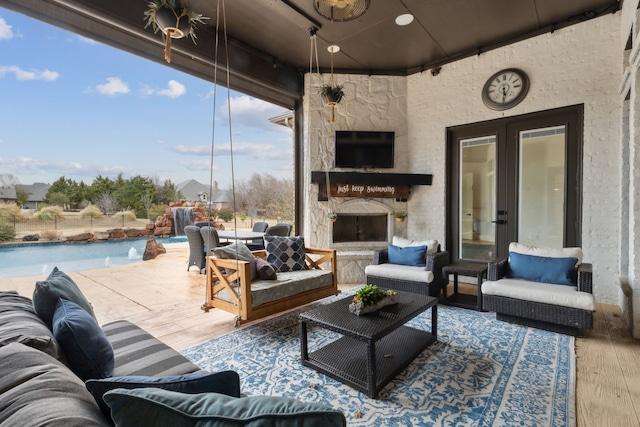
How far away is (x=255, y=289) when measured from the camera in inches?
116

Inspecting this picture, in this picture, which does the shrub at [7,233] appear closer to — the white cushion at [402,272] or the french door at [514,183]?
the white cushion at [402,272]

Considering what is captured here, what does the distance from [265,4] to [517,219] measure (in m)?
4.49

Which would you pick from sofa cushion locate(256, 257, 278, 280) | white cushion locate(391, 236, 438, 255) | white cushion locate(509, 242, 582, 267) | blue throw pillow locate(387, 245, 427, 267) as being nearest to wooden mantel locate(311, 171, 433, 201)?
white cushion locate(391, 236, 438, 255)

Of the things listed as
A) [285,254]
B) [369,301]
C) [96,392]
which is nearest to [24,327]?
[96,392]

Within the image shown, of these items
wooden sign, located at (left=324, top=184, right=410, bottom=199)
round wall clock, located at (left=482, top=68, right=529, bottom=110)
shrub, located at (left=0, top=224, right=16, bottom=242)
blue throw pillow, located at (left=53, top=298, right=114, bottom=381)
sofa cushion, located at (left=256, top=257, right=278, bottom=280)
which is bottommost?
sofa cushion, located at (left=256, top=257, right=278, bottom=280)

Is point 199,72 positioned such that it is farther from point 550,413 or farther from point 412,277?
point 550,413

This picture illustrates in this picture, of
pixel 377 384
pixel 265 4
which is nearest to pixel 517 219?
pixel 377 384

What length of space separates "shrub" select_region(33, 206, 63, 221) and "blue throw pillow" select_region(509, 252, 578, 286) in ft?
18.4

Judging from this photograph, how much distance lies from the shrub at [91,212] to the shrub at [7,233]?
2.81 feet

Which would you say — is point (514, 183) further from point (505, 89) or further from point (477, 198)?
point (505, 89)

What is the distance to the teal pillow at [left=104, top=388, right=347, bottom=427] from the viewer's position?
0.62m

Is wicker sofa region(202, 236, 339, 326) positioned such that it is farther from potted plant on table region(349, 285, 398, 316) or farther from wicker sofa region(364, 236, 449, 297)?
potted plant on table region(349, 285, 398, 316)

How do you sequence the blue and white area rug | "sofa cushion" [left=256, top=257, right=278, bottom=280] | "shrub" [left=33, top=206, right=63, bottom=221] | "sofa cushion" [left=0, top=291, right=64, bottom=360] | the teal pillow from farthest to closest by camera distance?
"shrub" [left=33, top=206, right=63, bottom=221], "sofa cushion" [left=256, top=257, right=278, bottom=280], the blue and white area rug, "sofa cushion" [left=0, top=291, right=64, bottom=360], the teal pillow

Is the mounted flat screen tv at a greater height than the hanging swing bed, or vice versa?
the mounted flat screen tv
